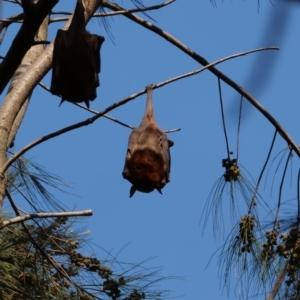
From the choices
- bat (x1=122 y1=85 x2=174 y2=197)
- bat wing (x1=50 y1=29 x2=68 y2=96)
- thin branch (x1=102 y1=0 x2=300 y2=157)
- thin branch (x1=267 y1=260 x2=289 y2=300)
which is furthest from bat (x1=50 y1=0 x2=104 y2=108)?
thin branch (x1=267 y1=260 x2=289 y2=300)

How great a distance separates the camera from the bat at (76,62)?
353 centimetres

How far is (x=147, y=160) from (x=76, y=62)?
1156mm

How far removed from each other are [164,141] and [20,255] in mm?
1270

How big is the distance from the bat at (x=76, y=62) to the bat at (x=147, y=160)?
0.86 meters

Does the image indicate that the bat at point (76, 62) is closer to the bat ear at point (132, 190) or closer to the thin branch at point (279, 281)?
the bat ear at point (132, 190)

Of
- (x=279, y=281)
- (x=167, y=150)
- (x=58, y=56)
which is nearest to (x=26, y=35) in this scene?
(x=58, y=56)

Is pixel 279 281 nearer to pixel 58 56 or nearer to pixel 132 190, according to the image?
pixel 58 56

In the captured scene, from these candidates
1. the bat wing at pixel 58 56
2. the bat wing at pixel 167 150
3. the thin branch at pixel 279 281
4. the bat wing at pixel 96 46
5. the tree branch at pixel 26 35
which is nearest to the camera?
the tree branch at pixel 26 35

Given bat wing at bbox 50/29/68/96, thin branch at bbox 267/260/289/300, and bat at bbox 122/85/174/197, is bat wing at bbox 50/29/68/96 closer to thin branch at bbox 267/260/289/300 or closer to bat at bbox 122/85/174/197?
bat at bbox 122/85/174/197

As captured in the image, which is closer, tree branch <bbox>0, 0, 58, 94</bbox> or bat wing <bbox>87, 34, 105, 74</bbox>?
tree branch <bbox>0, 0, 58, 94</bbox>

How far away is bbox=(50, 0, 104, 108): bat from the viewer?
353 centimetres

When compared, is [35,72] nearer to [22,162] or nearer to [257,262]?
[22,162]

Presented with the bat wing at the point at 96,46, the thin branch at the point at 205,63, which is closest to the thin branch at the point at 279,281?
the thin branch at the point at 205,63

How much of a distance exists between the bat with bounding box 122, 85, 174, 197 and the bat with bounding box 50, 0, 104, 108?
0.86 meters
